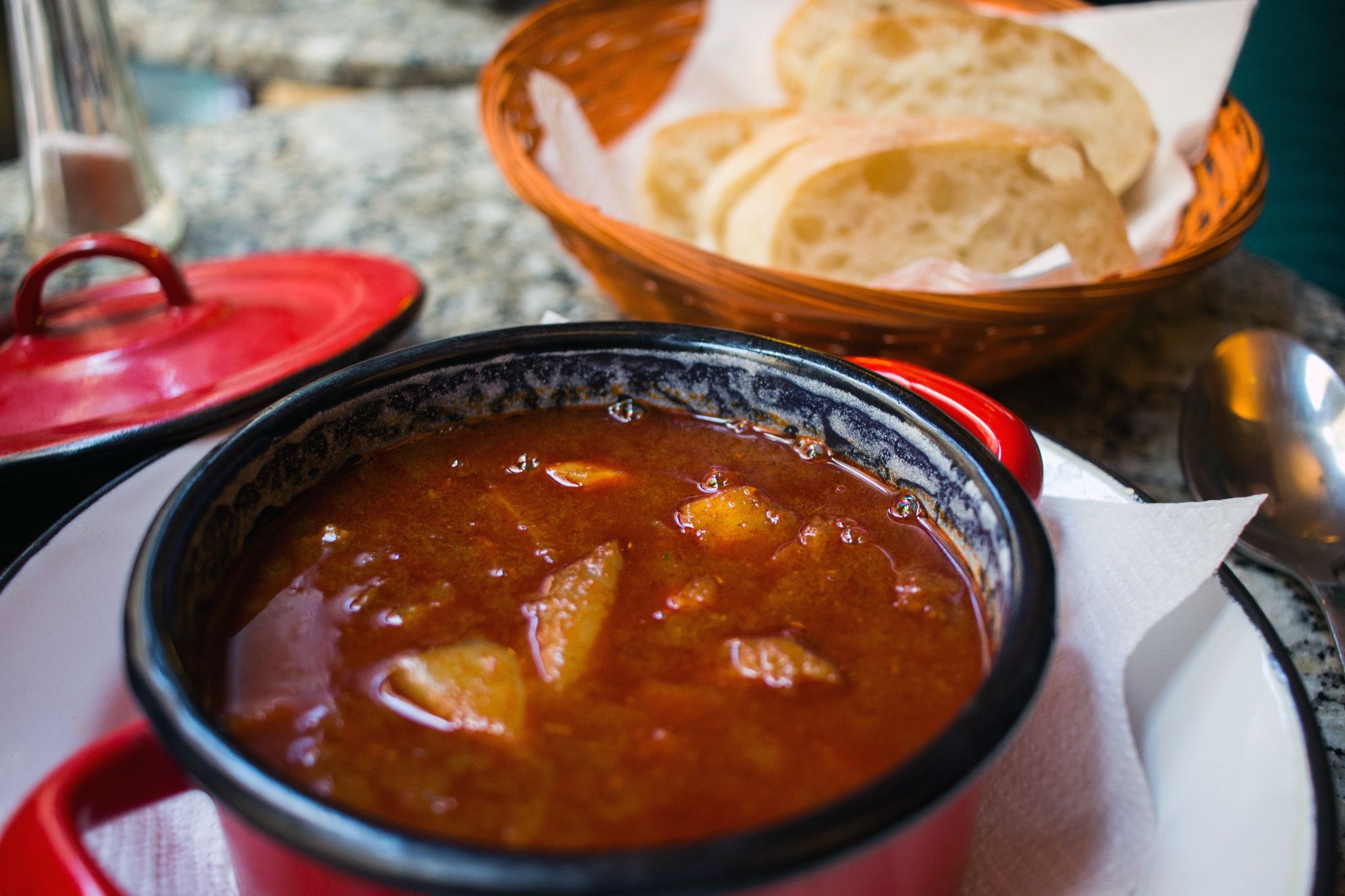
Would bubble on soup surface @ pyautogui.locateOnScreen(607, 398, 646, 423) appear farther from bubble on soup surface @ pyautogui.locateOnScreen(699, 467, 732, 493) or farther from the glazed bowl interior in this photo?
bubble on soup surface @ pyautogui.locateOnScreen(699, 467, 732, 493)

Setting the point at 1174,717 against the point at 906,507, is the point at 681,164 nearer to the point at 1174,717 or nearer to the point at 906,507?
the point at 906,507

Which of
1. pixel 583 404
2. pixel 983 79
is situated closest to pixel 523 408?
pixel 583 404

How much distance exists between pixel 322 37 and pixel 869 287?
315cm

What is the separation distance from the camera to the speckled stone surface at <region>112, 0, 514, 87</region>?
354 cm

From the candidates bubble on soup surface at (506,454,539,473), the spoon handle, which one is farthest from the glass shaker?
the spoon handle

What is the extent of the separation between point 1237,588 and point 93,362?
1.40m

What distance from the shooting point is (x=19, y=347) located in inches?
55.4

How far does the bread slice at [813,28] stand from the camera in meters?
2.20

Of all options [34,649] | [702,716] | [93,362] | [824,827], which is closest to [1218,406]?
[702,716]

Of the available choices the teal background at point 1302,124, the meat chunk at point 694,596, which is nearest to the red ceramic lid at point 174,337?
the meat chunk at point 694,596

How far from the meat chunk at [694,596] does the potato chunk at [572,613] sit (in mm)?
55

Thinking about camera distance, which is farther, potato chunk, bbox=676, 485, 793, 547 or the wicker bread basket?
the wicker bread basket

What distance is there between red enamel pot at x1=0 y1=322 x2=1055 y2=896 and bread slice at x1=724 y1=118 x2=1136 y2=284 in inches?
23.7

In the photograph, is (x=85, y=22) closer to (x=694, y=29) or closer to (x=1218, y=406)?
(x=694, y=29)
